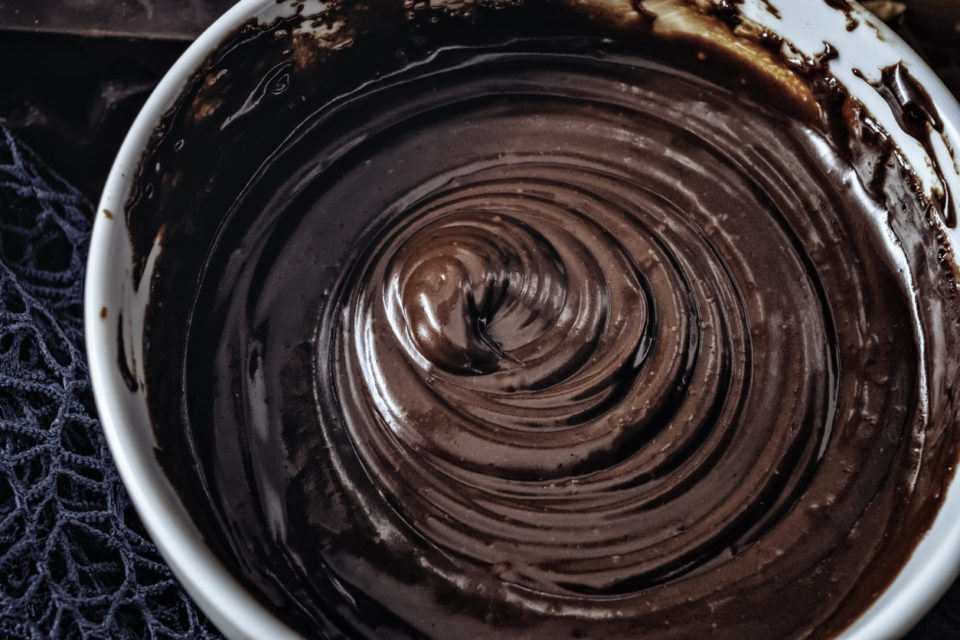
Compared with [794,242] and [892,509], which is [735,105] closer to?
[794,242]

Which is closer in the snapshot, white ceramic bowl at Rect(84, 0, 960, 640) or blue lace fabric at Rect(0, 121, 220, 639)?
white ceramic bowl at Rect(84, 0, 960, 640)

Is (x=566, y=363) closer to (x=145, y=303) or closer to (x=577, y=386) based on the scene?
(x=577, y=386)

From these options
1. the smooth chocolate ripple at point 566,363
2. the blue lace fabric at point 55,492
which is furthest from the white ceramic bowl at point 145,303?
the blue lace fabric at point 55,492

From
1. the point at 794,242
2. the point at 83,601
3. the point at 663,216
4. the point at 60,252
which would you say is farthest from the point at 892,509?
the point at 60,252

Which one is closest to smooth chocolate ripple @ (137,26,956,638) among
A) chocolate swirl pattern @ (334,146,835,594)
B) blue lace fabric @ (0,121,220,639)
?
chocolate swirl pattern @ (334,146,835,594)

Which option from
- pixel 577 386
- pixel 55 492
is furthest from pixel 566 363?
pixel 55 492

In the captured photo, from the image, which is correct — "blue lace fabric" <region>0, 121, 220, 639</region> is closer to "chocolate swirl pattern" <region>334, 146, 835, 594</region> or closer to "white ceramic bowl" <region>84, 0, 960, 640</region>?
"white ceramic bowl" <region>84, 0, 960, 640</region>
